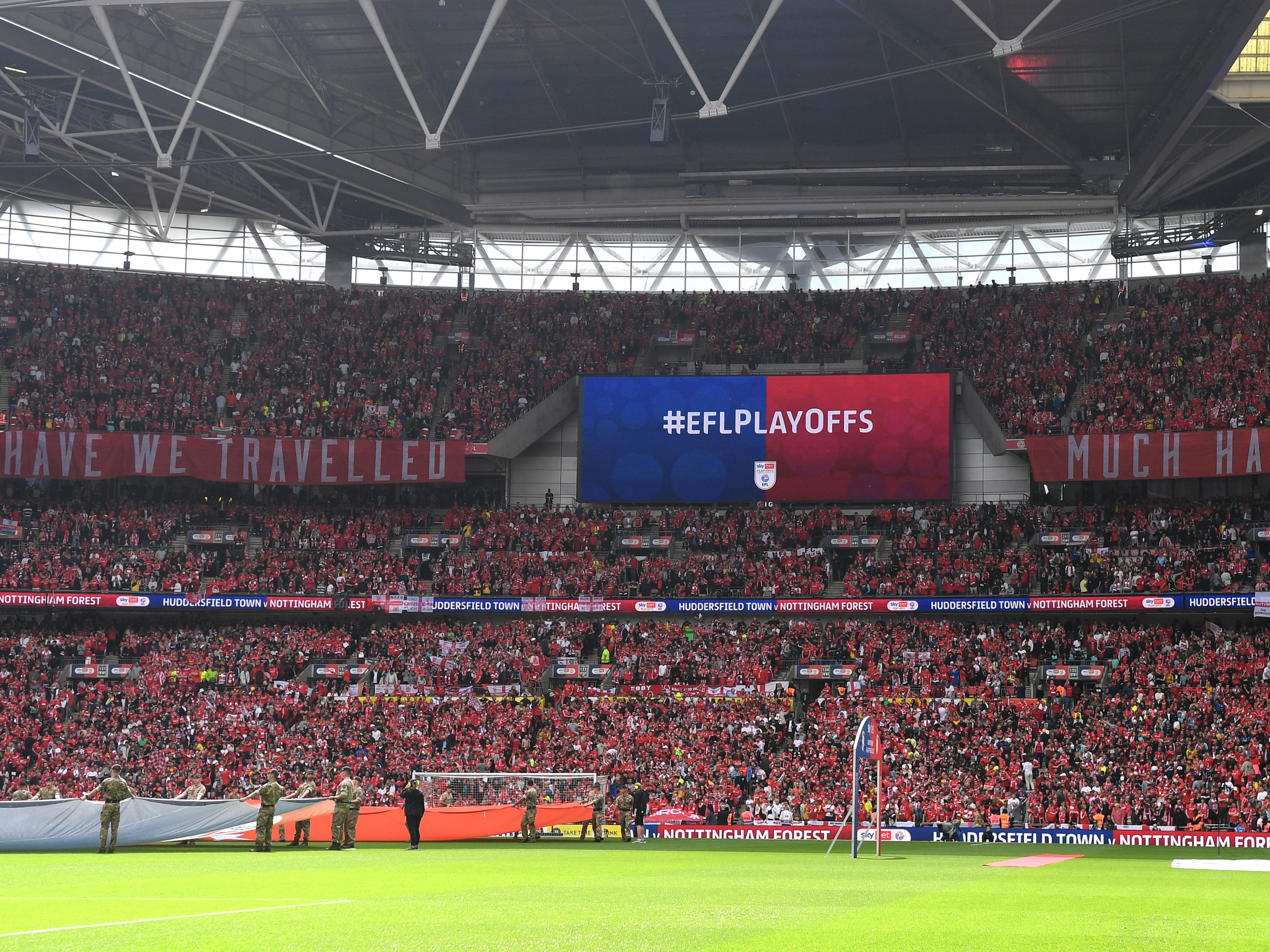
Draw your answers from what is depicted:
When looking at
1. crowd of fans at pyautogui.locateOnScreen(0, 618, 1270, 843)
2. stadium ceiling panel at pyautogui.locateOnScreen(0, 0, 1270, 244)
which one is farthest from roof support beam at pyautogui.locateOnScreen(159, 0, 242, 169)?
crowd of fans at pyautogui.locateOnScreen(0, 618, 1270, 843)

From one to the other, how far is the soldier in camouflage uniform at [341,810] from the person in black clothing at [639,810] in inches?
333

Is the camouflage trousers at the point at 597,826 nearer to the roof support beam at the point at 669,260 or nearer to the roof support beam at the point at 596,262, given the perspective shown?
the roof support beam at the point at 669,260

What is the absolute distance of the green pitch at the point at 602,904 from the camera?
9.59 m

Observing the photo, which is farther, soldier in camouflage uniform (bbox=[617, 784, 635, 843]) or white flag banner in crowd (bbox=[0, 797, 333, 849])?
soldier in camouflage uniform (bbox=[617, 784, 635, 843])

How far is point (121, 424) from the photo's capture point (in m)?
53.4

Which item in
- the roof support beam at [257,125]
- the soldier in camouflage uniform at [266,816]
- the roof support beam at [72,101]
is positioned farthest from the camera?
the roof support beam at [72,101]

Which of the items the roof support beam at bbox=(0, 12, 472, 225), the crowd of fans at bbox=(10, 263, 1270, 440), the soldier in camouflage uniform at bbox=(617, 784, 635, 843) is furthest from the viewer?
the crowd of fans at bbox=(10, 263, 1270, 440)

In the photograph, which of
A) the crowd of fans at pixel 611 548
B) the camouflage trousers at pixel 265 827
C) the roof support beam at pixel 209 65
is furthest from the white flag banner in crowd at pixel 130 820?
the crowd of fans at pixel 611 548

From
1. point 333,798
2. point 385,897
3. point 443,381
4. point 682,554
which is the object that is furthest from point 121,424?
point 385,897

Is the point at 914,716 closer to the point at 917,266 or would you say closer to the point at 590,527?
the point at 590,527

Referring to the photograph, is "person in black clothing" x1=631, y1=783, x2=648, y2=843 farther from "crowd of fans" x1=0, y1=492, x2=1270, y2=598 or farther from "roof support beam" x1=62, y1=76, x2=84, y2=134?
"roof support beam" x1=62, y1=76, x2=84, y2=134

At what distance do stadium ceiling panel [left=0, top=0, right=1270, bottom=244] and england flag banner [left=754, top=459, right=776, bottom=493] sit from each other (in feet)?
36.4

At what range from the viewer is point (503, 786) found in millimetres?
35250

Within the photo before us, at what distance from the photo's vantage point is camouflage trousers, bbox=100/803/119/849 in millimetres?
23266
